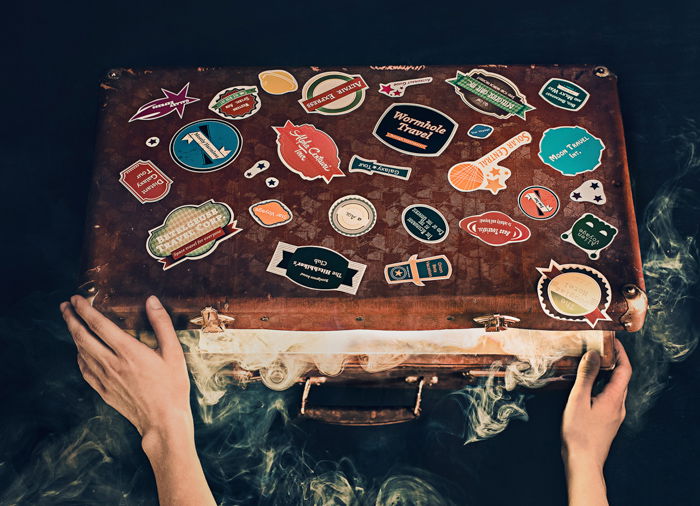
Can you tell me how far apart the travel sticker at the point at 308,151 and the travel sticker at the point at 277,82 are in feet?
0.45

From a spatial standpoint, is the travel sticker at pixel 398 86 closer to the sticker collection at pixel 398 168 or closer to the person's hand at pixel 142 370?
the sticker collection at pixel 398 168

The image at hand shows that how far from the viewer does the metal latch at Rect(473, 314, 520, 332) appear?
76.8 inches

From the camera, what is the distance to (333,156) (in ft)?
7.10

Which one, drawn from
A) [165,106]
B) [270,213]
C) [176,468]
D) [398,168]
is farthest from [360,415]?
[165,106]

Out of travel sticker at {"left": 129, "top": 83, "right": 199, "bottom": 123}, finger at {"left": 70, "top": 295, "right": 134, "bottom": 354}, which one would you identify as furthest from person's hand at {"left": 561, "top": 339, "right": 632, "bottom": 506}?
travel sticker at {"left": 129, "top": 83, "right": 199, "bottom": 123}

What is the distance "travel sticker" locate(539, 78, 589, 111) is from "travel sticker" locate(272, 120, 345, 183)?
2.43 feet

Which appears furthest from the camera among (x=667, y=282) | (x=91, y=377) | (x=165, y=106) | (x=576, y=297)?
(x=667, y=282)

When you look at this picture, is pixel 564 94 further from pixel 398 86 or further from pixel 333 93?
pixel 333 93

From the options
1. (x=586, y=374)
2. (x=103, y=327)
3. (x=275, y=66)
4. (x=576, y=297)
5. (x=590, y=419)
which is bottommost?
(x=590, y=419)

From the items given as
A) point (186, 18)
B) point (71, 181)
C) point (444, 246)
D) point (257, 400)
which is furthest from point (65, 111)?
point (444, 246)

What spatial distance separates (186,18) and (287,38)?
0.45 metres

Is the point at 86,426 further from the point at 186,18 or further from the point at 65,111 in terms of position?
the point at 186,18

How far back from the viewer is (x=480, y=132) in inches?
86.3

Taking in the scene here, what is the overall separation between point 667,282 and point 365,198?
3.81ft
